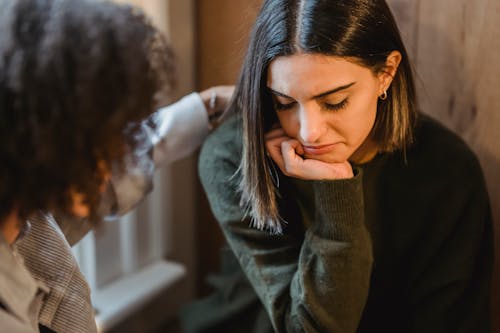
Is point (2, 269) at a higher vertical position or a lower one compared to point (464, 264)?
higher

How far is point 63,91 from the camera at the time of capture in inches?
26.1

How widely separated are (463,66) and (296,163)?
41 centimetres

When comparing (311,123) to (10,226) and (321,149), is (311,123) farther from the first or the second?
(10,226)

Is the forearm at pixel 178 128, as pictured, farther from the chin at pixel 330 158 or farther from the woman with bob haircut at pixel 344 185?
the chin at pixel 330 158

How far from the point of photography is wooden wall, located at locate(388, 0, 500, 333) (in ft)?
3.76

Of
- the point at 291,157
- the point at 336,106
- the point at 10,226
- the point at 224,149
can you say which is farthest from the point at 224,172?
the point at 10,226

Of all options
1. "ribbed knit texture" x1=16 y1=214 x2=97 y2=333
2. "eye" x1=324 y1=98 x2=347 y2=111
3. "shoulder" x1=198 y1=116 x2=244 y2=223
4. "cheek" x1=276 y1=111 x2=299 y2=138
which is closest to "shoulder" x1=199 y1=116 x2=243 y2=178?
"shoulder" x1=198 y1=116 x2=244 y2=223

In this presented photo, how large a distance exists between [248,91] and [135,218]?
56cm

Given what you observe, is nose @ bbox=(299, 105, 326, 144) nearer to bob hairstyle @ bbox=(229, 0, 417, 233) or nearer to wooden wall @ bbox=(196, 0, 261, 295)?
bob hairstyle @ bbox=(229, 0, 417, 233)

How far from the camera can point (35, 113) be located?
66cm

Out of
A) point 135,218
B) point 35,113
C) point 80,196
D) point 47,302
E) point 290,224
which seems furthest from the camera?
point 135,218

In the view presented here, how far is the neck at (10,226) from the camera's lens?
76 cm

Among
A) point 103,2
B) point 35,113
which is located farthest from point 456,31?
point 35,113

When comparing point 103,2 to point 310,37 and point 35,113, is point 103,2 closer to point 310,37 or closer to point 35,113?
point 35,113
